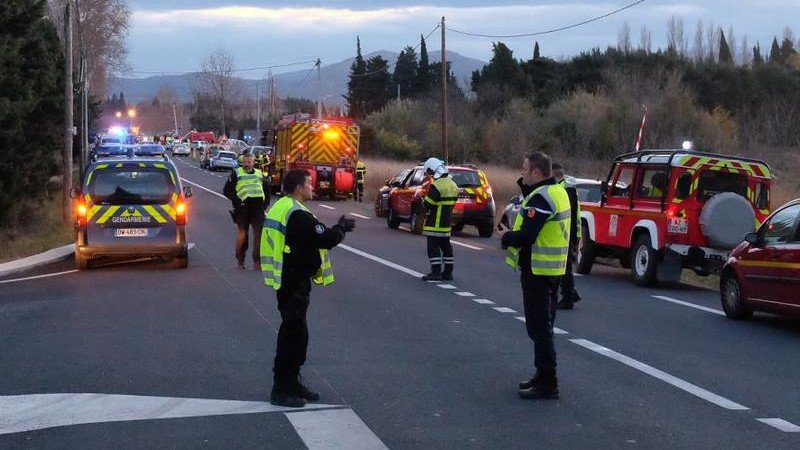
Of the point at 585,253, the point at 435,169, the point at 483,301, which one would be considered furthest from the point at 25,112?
the point at 483,301

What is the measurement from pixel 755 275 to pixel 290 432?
7395mm

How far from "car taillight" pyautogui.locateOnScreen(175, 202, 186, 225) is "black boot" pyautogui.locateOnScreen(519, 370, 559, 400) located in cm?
1046

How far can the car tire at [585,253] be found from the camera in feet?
62.8

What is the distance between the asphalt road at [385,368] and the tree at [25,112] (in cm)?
1289

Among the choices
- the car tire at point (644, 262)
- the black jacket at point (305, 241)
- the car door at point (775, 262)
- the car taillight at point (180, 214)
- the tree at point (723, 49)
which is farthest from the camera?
the tree at point (723, 49)

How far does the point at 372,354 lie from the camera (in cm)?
1071

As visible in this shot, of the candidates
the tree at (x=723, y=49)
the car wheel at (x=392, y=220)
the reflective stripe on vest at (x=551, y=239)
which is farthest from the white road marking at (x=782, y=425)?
the tree at (x=723, y=49)

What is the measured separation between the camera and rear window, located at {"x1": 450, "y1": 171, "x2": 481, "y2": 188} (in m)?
27.0

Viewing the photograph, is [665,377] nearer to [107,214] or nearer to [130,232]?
[130,232]

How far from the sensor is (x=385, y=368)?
998cm

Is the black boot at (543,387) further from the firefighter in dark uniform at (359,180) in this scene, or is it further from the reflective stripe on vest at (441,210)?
the firefighter in dark uniform at (359,180)

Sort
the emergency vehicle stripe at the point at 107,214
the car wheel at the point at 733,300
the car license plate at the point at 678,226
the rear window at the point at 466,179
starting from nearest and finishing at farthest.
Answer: the car wheel at the point at 733,300, the car license plate at the point at 678,226, the emergency vehicle stripe at the point at 107,214, the rear window at the point at 466,179

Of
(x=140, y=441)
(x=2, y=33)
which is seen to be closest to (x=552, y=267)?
(x=140, y=441)

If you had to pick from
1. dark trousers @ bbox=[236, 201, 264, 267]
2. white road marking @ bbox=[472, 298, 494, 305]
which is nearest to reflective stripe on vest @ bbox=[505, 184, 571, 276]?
white road marking @ bbox=[472, 298, 494, 305]
